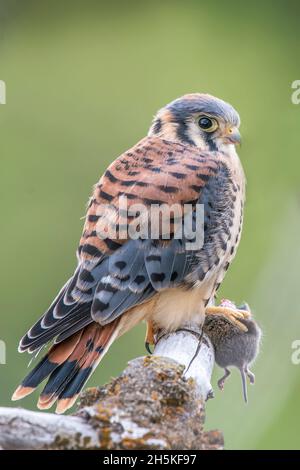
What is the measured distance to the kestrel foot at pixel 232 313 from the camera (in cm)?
321

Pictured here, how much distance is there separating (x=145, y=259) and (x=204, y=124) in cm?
83

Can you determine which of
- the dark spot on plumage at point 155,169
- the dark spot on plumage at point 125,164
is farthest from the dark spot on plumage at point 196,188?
Result: the dark spot on plumage at point 125,164

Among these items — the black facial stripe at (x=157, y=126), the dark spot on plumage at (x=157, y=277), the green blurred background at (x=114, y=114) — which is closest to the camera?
the dark spot on plumage at (x=157, y=277)

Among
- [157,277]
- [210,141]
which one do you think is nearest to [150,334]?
[157,277]

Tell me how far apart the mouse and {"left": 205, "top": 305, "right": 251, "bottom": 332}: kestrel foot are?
0.04 feet

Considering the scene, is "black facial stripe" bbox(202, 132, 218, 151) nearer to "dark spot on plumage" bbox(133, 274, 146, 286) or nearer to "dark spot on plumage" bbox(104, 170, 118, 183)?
"dark spot on plumage" bbox(104, 170, 118, 183)

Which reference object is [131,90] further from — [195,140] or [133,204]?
[133,204]

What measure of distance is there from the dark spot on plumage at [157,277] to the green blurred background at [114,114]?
0.83 m

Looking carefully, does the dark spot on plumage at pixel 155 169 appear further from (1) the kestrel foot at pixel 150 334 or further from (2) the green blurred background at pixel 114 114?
(2) the green blurred background at pixel 114 114

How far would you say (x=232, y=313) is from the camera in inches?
128

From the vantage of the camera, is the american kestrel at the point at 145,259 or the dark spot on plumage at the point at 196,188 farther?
the dark spot on plumage at the point at 196,188

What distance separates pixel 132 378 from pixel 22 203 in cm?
348

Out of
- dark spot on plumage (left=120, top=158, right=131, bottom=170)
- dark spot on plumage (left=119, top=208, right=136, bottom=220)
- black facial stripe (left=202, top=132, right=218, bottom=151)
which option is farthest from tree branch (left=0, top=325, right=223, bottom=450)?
black facial stripe (left=202, top=132, right=218, bottom=151)

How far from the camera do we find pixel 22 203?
5.58 meters
